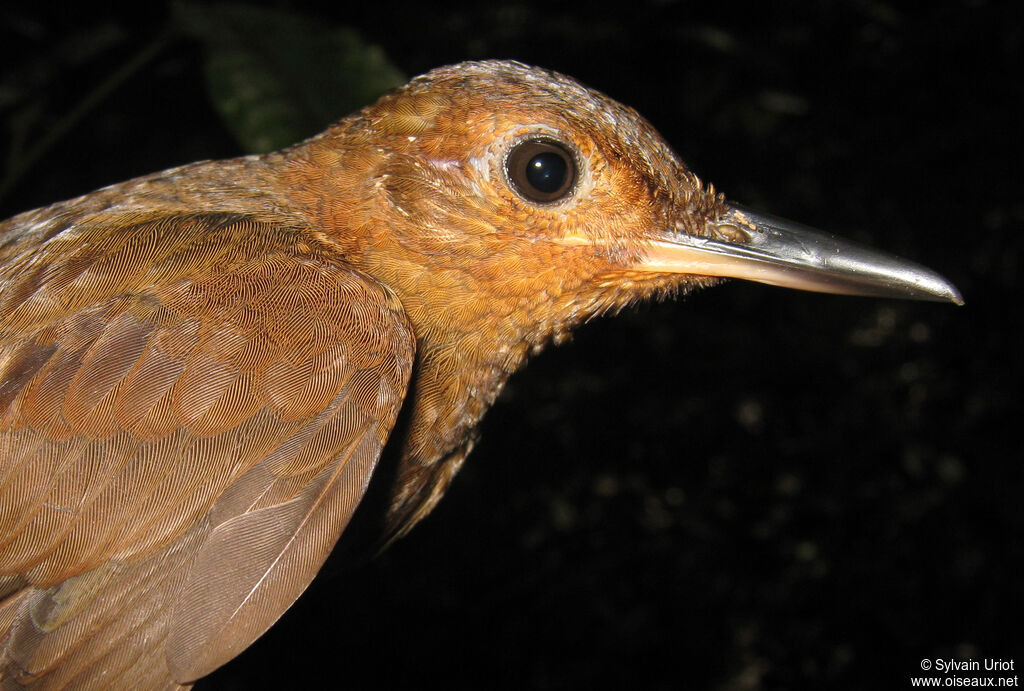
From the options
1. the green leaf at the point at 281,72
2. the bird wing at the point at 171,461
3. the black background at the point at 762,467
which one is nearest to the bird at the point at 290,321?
the bird wing at the point at 171,461

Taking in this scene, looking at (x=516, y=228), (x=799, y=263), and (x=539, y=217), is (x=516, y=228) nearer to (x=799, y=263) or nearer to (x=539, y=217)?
(x=539, y=217)

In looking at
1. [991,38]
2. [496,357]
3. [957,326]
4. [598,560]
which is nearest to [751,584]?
[598,560]

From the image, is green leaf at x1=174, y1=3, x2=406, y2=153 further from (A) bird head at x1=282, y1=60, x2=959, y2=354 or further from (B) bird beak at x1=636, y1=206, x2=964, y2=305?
(B) bird beak at x1=636, y1=206, x2=964, y2=305

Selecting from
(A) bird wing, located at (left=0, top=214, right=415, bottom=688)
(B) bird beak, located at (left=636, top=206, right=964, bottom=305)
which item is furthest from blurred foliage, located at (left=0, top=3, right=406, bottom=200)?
(B) bird beak, located at (left=636, top=206, right=964, bottom=305)

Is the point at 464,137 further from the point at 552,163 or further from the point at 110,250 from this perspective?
→ the point at 110,250

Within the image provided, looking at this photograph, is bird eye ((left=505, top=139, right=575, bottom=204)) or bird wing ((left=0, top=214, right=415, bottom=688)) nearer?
bird wing ((left=0, top=214, right=415, bottom=688))

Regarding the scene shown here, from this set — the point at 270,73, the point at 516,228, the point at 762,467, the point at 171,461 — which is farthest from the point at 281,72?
the point at 762,467
